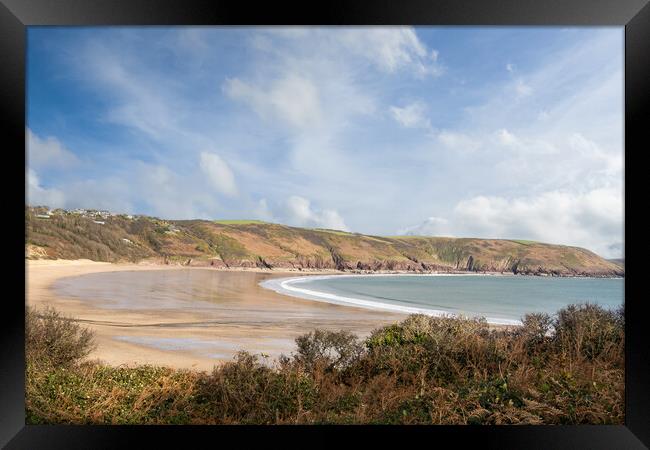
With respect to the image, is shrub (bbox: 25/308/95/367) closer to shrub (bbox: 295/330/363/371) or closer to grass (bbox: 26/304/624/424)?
grass (bbox: 26/304/624/424)

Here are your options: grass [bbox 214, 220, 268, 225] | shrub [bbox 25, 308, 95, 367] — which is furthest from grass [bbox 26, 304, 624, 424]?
grass [bbox 214, 220, 268, 225]

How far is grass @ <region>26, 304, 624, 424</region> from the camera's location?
7.36 feet

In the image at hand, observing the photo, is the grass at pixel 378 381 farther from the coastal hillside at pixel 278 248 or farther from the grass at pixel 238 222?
the grass at pixel 238 222

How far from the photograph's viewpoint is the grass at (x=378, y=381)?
2.24 meters

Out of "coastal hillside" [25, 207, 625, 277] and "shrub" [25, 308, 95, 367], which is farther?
"coastal hillside" [25, 207, 625, 277]

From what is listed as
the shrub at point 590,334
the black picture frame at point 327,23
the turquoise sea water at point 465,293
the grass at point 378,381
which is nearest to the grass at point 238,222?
the turquoise sea water at point 465,293

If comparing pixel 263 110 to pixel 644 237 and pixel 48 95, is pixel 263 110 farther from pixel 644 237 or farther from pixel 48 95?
pixel 644 237

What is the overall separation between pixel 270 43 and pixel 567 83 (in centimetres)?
912

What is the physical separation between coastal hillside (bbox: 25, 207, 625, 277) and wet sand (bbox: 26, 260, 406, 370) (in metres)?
1.89

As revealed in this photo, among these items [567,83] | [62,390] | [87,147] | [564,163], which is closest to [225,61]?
[87,147]

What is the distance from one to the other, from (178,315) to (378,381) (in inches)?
342

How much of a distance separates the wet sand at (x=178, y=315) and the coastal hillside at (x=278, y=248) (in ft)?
6.21

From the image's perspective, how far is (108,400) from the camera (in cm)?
244

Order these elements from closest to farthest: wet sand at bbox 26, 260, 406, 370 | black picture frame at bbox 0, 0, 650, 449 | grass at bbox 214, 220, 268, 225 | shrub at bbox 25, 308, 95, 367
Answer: black picture frame at bbox 0, 0, 650, 449
shrub at bbox 25, 308, 95, 367
wet sand at bbox 26, 260, 406, 370
grass at bbox 214, 220, 268, 225
